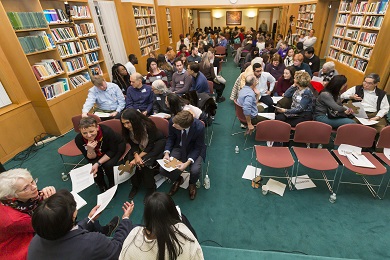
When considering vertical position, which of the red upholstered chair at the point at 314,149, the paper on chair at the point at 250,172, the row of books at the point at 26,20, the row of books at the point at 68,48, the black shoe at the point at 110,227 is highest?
the row of books at the point at 26,20

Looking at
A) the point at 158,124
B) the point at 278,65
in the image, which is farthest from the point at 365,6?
the point at 158,124

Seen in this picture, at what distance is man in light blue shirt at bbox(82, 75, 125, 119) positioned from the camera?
3902 mm

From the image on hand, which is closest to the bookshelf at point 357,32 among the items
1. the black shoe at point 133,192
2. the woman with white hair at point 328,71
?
the woman with white hair at point 328,71

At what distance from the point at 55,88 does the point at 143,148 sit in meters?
3.00

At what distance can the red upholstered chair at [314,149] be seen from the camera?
285cm

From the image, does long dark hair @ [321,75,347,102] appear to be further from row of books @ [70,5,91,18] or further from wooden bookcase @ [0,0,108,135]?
row of books @ [70,5,91,18]

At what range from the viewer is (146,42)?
920 cm

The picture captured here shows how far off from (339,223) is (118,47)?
25.9 feet

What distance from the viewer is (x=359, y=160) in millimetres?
2785

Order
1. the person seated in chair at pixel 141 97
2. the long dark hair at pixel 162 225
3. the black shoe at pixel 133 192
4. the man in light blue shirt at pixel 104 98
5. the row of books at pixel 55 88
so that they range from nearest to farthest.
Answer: the long dark hair at pixel 162 225, the black shoe at pixel 133 192, the man in light blue shirt at pixel 104 98, the person seated in chair at pixel 141 97, the row of books at pixel 55 88

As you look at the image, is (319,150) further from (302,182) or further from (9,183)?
(9,183)

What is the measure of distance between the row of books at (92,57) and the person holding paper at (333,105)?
5.60 m

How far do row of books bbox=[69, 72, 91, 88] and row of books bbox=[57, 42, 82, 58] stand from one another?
542 millimetres

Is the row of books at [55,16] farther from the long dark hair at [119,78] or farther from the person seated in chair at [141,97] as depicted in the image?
the person seated in chair at [141,97]
